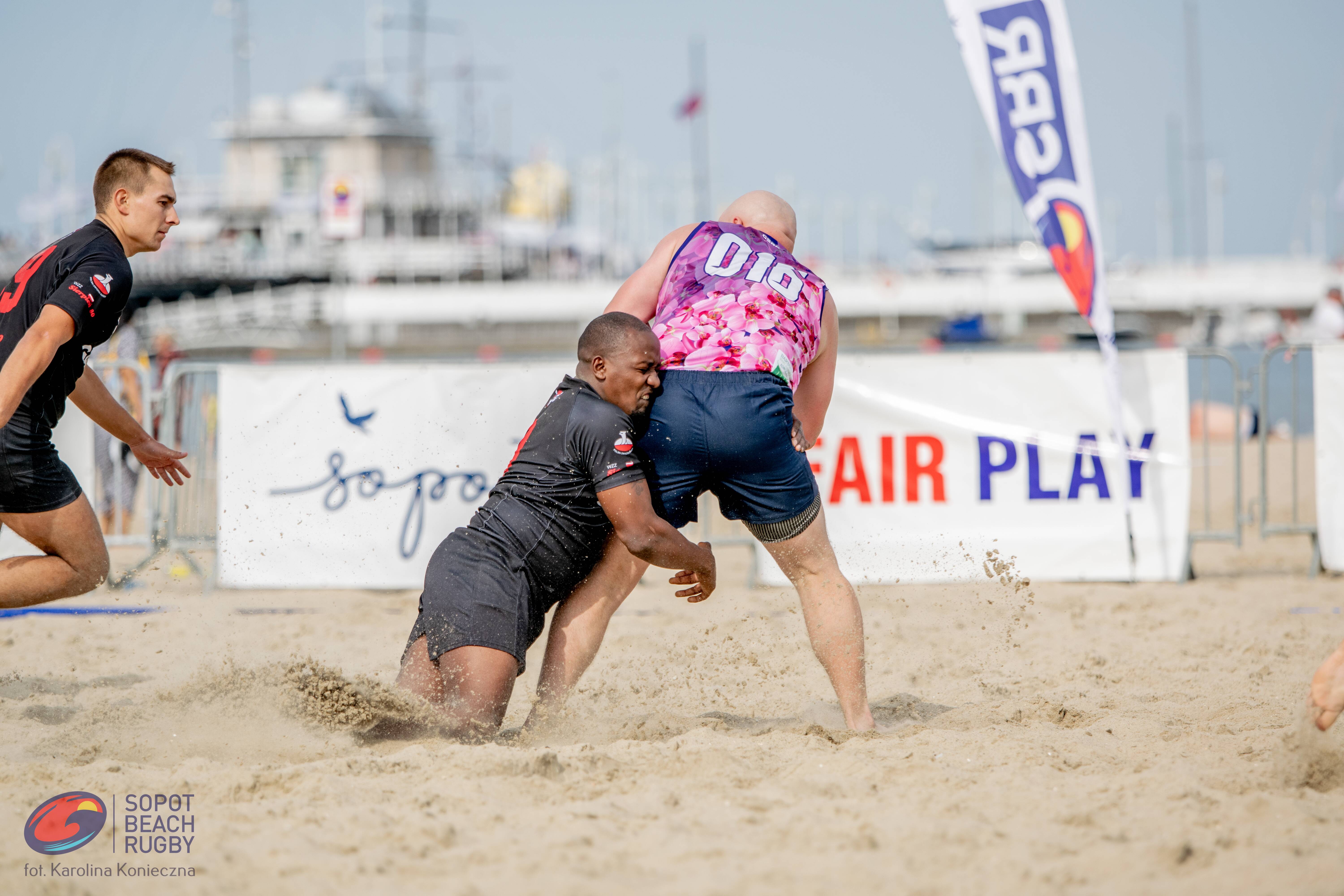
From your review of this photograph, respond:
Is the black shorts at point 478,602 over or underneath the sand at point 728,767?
over

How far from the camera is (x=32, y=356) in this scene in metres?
3.25

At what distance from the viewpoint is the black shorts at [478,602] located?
10.5 feet

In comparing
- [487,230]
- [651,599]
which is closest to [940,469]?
[651,599]

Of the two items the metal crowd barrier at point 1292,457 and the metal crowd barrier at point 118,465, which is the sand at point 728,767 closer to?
the metal crowd barrier at point 1292,457

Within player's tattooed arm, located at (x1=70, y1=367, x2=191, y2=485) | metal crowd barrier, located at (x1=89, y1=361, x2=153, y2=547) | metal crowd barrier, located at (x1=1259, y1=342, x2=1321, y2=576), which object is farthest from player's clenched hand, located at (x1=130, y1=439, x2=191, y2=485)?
metal crowd barrier, located at (x1=1259, y1=342, x2=1321, y2=576)

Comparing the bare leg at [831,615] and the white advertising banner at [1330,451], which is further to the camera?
the white advertising banner at [1330,451]

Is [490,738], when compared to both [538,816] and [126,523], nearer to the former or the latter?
[538,816]

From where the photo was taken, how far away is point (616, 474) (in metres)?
3.08

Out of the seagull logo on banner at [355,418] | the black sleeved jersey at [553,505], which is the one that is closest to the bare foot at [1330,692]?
the black sleeved jersey at [553,505]

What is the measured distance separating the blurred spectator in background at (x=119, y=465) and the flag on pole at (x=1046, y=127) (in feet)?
18.7

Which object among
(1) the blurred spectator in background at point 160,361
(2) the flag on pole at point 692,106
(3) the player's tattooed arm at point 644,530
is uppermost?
(2) the flag on pole at point 692,106

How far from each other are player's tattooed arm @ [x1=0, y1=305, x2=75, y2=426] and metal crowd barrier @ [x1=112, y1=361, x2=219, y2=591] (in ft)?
10.5

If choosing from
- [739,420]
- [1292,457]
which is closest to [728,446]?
[739,420]

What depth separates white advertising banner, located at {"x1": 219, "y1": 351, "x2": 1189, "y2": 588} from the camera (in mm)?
6559
